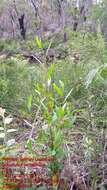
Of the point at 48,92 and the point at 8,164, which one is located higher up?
the point at 48,92

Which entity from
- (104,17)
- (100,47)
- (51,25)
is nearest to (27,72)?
(100,47)

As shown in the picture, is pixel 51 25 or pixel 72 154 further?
pixel 51 25

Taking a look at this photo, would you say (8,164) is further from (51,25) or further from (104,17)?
(51,25)

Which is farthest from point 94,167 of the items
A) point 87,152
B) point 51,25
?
point 51,25

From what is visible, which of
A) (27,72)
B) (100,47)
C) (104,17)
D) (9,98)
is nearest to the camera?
(100,47)

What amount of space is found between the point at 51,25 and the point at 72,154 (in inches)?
774

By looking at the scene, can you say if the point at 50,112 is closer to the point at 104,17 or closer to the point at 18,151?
the point at 18,151

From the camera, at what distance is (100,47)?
2.37 metres

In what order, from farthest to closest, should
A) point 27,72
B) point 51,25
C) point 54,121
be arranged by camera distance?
1. point 51,25
2. point 27,72
3. point 54,121

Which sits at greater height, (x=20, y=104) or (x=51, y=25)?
(x=51, y=25)

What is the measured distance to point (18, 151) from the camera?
1603 mm

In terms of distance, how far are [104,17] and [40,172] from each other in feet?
17.9

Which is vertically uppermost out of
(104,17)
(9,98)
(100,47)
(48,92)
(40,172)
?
(104,17)

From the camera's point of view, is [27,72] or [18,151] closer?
[18,151]
